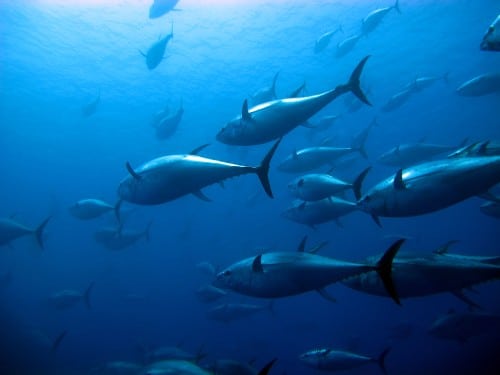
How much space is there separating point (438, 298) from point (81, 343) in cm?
2843

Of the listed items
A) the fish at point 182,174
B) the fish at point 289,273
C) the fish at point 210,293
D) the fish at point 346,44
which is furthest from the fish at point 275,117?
the fish at point 346,44

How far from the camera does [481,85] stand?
27.5ft

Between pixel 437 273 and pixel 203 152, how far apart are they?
29.5 m

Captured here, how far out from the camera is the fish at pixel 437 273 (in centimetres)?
273

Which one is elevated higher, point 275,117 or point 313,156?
point 275,117

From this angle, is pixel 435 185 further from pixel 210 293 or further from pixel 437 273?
pixel 210 293

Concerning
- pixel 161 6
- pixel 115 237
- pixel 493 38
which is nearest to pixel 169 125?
pixel 161 6

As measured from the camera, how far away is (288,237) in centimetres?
3744

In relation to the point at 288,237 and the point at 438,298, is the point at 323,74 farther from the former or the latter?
the point at 438,298

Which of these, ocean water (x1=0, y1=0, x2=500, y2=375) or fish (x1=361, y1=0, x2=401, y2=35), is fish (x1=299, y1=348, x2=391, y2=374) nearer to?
ocean water (x1=0, y1=0, x2=500, y2=375)

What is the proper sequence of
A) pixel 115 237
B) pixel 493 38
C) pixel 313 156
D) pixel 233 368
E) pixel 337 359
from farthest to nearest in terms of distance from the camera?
pixel 115 237
pixel 313 156
pixel 233 368
pixel 337 359
pixel 493 38

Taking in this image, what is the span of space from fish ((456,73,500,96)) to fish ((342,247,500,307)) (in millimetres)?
7056

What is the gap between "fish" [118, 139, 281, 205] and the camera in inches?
131

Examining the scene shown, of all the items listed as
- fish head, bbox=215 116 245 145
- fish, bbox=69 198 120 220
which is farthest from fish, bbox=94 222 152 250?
fish head, bbox=215 116 245 145
